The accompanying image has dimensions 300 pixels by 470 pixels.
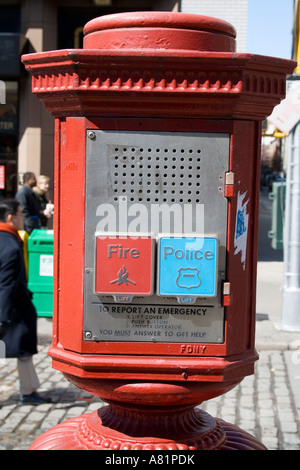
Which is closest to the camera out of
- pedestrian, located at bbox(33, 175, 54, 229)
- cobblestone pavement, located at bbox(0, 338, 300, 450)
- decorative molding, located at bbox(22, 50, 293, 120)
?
decorative molding, located at bbox(22, 50, 293, 120)

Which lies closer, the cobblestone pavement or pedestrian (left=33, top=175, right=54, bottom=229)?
the cobblestone pavement

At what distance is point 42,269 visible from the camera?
844cm

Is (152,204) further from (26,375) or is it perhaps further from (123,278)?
(26,375)

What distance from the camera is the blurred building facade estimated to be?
43.6 feet

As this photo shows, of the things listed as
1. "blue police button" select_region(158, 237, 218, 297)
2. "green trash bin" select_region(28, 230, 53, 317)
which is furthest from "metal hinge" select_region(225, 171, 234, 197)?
"green trash bin" select_region(28, 230, 53, 317)

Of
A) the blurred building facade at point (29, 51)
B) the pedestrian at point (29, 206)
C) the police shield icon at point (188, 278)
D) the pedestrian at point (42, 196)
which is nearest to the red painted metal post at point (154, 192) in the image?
the police shield icon at point (188, 278)

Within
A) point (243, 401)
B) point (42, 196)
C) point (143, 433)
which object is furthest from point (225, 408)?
point (42, 196)

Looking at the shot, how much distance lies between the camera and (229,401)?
5852 millimetres

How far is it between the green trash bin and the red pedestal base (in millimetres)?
6072

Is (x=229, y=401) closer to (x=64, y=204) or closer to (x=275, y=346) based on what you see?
(x=275, y=346)

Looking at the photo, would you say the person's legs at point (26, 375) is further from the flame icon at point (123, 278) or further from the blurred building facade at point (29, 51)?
the blurred building facade at point (29, 51)

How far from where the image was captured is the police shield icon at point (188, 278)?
6.78ft

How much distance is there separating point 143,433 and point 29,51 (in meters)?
12.3

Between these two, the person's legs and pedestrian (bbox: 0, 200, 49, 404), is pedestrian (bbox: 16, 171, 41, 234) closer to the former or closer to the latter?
pedestrian (bbox: 0, 200, 49, 404)
